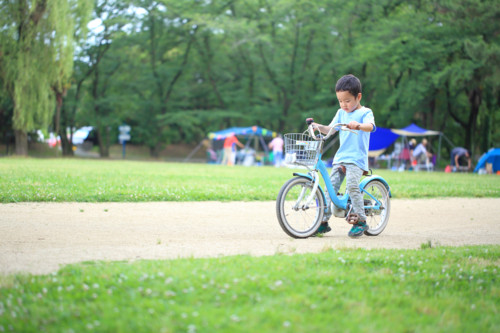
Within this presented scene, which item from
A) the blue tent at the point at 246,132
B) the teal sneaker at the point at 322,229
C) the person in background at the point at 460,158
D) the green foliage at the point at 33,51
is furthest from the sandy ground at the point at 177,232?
the blue tent at the point at 246,132

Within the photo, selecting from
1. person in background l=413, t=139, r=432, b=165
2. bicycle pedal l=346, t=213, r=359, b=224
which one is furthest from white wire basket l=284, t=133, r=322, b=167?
person in background l=413, t=139, r=432, b=165

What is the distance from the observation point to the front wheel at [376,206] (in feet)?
23.1

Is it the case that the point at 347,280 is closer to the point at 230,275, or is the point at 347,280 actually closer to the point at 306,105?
the point at 230,275

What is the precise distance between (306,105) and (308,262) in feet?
129

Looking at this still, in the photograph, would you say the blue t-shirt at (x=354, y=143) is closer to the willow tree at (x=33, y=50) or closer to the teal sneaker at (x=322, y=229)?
the teal sneaker at (x=322, y=229)

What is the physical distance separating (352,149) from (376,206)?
103 cm

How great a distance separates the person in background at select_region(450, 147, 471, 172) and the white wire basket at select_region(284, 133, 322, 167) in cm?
2593

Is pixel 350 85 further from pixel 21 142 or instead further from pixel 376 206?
pixel 21 142

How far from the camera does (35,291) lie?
11.6ft

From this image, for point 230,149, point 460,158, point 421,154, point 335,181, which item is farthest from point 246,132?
point 335,181

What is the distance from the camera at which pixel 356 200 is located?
6.70m

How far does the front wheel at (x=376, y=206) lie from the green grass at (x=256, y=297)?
7.52ft

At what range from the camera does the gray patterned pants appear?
21.4 feet

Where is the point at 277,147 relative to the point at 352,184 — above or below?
above
